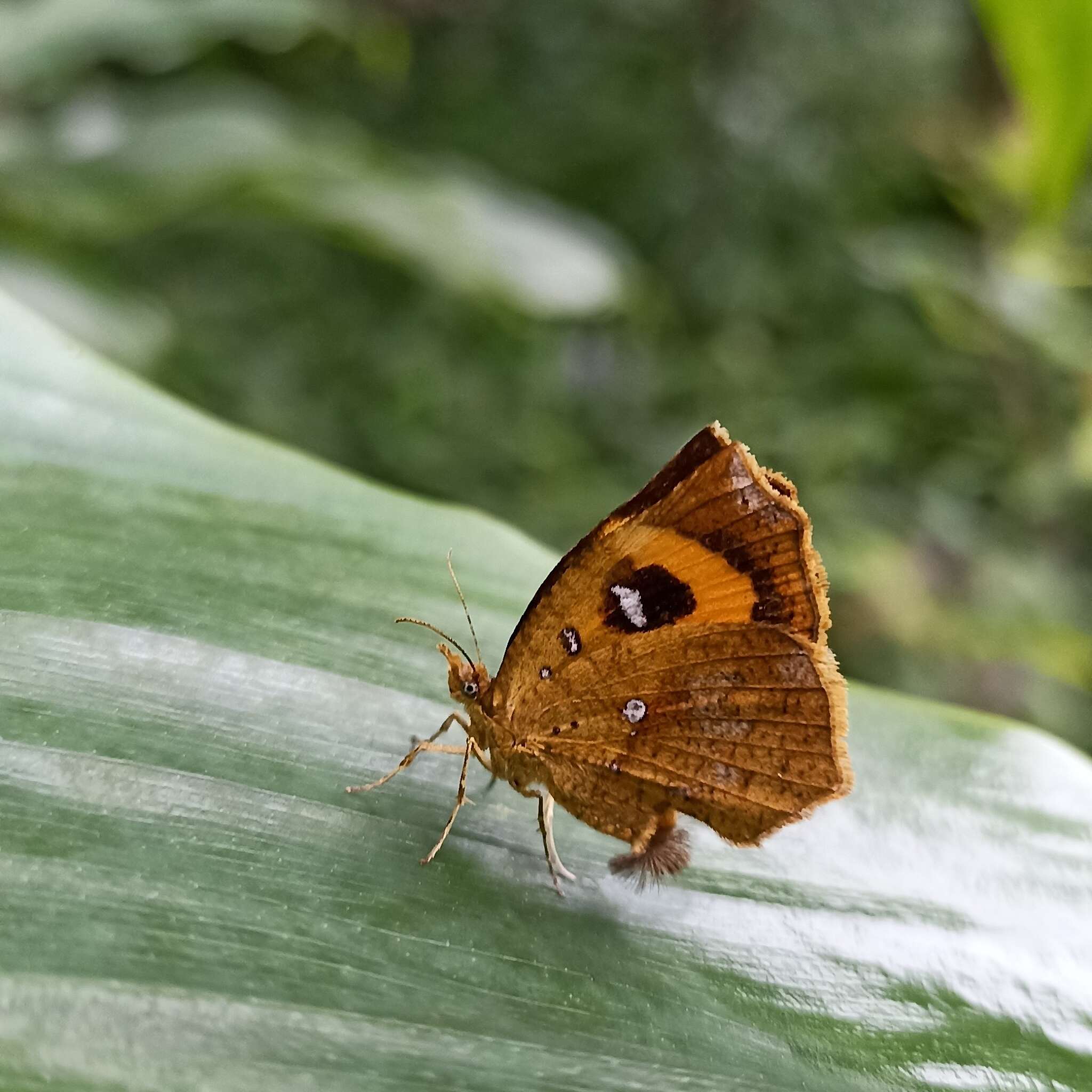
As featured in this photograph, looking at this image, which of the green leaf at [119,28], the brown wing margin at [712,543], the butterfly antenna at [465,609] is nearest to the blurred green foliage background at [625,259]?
the green leaf at [119,28]

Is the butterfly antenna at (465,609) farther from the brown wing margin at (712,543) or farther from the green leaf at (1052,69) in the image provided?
the green leaf at (1052,69)

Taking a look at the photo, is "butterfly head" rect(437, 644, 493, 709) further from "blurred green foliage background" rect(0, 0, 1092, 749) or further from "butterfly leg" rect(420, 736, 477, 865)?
"blurred green foliage background" rect(0, 0, 1092, 749)

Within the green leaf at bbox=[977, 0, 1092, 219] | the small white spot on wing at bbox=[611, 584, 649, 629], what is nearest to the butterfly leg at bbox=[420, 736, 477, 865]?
the small white spot on wing at bbox=[611, 584, 649, 629]

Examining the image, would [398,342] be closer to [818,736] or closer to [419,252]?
[419,252]

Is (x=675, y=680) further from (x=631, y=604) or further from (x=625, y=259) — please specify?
(x=625, y=259)

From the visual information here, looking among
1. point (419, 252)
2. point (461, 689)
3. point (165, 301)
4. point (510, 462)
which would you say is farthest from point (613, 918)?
point (165, 301)

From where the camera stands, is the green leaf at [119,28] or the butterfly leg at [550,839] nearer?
the butterfly leg at [550,839]

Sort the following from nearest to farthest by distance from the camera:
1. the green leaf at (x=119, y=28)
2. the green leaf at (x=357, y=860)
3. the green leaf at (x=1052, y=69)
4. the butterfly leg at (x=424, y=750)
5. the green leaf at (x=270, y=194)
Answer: the green leaf at (x=357, y=860) → the butterfly leg at (x=424, y=750) → the green leaf at (x=1052, y=69) → the green leaf at (x=270, y=194) → the green leaf at (x=119, y=28)
